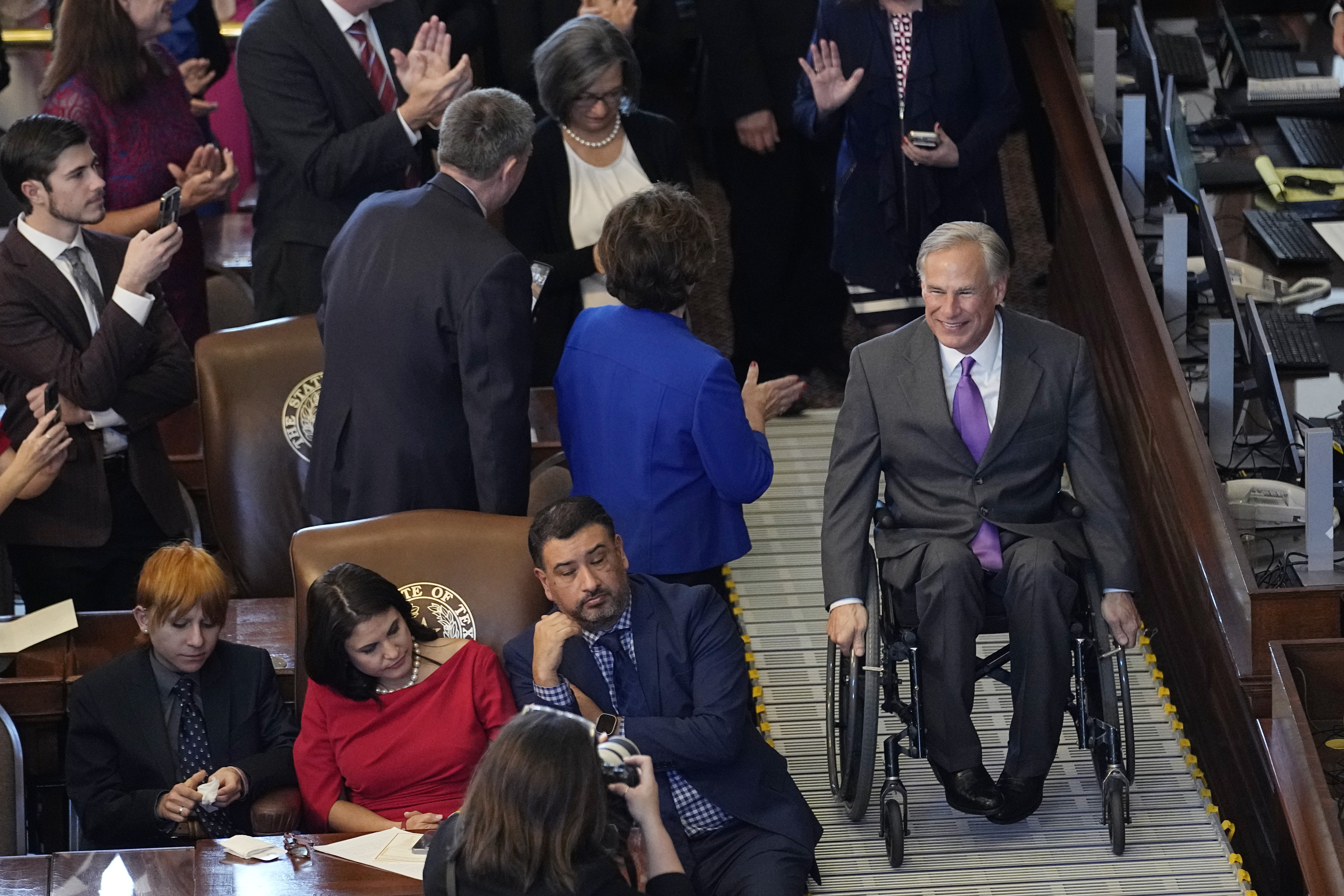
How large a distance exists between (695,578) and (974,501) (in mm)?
626

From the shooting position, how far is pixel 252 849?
2986 millimetres

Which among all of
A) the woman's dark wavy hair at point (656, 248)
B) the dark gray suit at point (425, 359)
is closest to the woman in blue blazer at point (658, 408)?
the woman's dark wavy hair at point (656, 248)

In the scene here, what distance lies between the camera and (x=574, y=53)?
4.40 meters

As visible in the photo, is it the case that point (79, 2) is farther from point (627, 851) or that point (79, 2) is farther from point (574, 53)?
point (627, 851)

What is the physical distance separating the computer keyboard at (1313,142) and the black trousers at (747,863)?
3.43 m

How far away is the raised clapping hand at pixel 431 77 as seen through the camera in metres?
4.31

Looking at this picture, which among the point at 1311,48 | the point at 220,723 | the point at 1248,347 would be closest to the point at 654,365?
the point at 220,723

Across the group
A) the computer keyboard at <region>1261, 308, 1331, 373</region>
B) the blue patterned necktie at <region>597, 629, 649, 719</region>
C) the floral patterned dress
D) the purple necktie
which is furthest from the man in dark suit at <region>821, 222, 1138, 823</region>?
the floral patterned dress

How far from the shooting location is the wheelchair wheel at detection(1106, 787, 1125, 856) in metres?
3.60

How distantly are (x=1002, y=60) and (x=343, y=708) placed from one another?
8.21 feet

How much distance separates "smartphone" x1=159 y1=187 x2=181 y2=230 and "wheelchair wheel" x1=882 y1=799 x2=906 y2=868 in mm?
2125

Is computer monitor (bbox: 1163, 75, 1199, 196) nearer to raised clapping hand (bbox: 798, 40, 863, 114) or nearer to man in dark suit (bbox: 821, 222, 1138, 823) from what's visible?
raised clapping hand (bbox: 798, 40, 863, 114)

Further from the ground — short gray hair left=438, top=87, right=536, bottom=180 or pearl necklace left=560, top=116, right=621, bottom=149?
short gray hair left=438, top=87, right=536, bottom=180

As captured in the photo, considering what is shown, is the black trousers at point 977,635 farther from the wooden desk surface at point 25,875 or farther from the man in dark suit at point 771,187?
the man in dark suit at point 771,187
